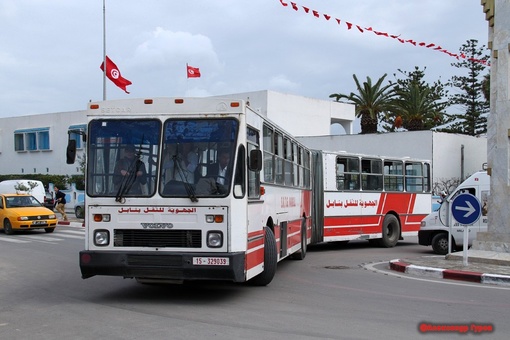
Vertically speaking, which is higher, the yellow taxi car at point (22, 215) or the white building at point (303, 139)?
the white building at point (303, 139)

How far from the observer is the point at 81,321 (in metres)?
7.88

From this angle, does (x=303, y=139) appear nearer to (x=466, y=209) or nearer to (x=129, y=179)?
(x=466, y=209)

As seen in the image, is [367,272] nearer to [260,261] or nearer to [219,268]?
[260,261]

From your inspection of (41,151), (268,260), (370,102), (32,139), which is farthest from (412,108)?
(268,260)

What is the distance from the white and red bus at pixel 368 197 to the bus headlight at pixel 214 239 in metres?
8.60

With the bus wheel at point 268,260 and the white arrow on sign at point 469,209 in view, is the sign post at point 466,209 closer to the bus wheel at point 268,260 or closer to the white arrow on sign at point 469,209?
the white arrow on sign at point 469,209

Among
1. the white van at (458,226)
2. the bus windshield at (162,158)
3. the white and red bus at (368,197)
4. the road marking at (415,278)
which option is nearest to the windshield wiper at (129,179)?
the bus windshield at (162,158)

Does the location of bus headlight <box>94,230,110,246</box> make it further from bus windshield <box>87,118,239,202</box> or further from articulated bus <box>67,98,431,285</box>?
bus windshield <box>87,118,239,202</box>

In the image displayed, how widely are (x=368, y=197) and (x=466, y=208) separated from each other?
6.28m

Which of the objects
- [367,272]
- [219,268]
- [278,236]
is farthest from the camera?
[367,272]

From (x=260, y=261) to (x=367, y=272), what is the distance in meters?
3.87

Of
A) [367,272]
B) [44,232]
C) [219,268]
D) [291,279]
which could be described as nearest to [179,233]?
[219,268]

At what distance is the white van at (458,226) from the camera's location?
1644 cm

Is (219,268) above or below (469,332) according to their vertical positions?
above
